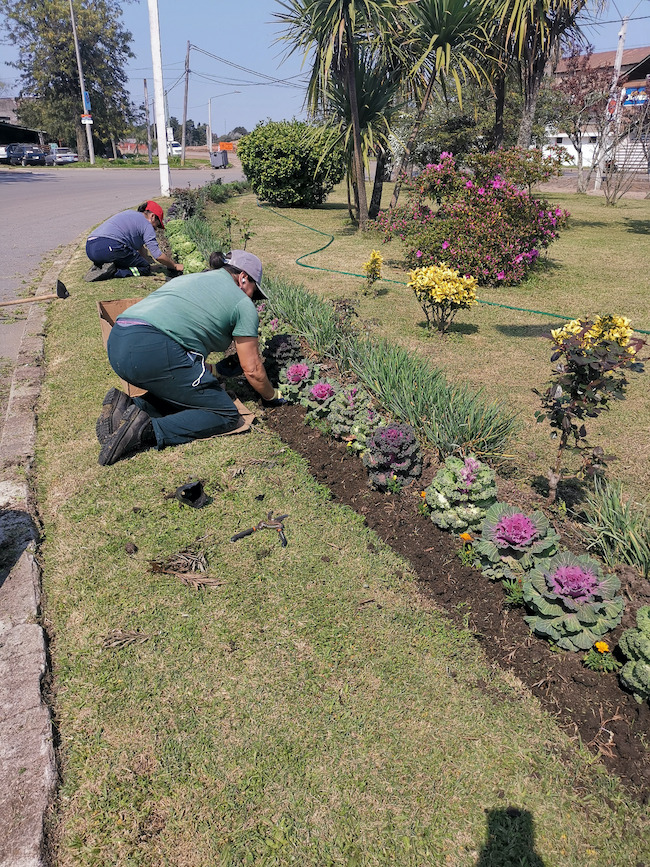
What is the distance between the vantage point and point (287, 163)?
53.7ft

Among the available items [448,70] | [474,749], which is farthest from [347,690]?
[448,70]

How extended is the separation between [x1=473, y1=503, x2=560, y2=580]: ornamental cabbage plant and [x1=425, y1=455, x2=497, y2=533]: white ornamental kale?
0.12m

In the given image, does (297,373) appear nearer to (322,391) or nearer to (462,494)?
(322,391)

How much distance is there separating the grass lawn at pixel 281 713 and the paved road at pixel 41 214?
11.7ft

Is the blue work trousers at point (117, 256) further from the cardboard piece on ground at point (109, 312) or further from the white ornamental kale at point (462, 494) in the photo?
the white ornamental kale at point (462, 494)

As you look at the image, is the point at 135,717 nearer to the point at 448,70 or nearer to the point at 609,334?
the point at 609,334

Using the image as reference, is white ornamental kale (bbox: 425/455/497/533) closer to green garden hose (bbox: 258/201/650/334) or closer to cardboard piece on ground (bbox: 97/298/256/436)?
cardboard piece on ground (bbox: 97/298/256/436)

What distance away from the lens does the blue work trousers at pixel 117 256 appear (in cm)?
739

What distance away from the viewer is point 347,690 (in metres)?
2.18

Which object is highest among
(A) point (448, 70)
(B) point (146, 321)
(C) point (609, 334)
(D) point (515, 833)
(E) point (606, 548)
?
(A) point (448, 70)

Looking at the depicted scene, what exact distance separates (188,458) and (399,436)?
1409mm

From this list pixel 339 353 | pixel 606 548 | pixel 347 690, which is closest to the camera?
pixel 347 690

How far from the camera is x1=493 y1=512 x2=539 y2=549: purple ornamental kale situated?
249 cm

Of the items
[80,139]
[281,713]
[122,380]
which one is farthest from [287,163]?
[80,139]
